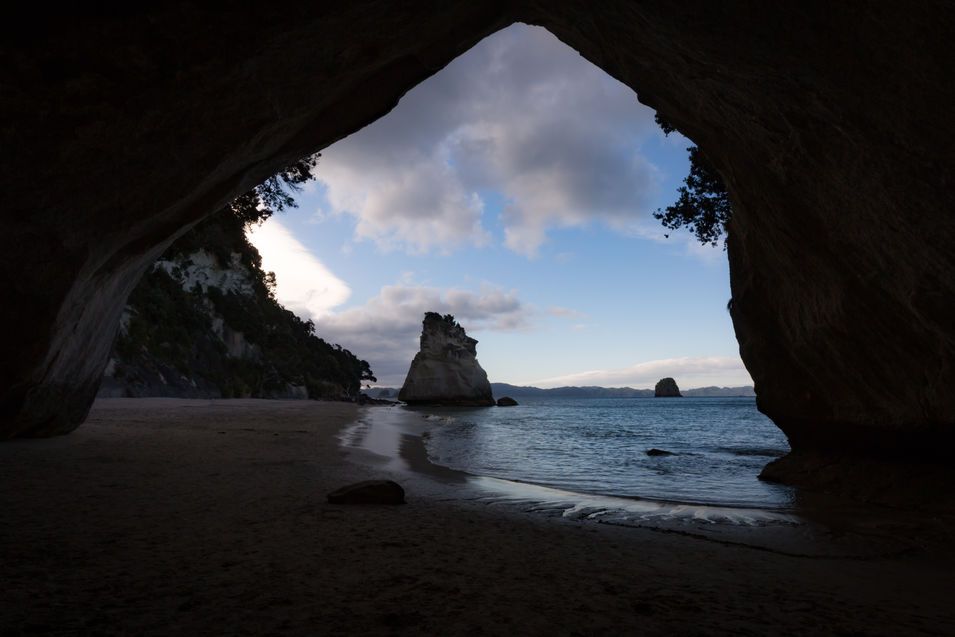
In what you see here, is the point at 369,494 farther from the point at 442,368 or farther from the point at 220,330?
the point at 442,368

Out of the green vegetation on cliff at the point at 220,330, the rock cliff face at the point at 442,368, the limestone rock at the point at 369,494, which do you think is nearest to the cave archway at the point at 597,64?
the limestone rock at the point at 369,494

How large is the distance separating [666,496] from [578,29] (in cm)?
672

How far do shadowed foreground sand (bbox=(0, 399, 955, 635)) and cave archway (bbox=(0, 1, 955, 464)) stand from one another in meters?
2.54

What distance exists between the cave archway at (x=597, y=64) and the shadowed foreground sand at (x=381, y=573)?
2541 mm

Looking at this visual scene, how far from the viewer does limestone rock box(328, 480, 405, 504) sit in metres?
4.60

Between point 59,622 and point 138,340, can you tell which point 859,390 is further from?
point 138,340

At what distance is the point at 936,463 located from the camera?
270 inches

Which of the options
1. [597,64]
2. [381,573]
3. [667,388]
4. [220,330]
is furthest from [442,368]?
[667,388]

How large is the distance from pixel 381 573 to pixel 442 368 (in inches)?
2798

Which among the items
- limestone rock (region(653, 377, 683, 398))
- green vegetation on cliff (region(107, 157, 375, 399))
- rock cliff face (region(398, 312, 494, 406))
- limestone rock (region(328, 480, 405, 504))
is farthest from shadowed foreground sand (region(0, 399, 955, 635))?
limestone rock (region(653, 377, 683, 398))

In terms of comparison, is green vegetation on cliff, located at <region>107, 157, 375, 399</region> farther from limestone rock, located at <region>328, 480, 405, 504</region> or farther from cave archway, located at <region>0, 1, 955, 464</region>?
limestone rock, located at <region>328, 480, 405, 504</region>

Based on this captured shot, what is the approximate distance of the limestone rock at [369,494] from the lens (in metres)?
4.60

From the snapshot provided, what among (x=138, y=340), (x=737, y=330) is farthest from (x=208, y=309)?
(x=737, y=330)

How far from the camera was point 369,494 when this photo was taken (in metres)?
4.74
